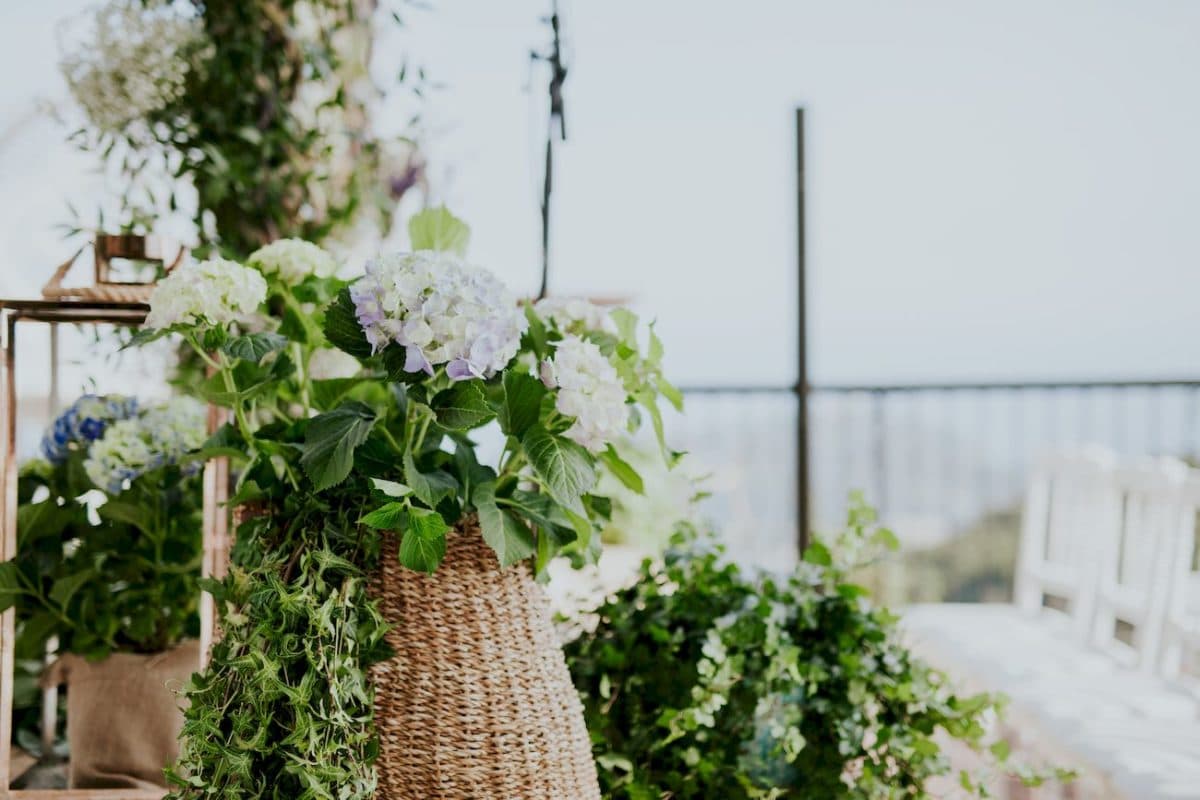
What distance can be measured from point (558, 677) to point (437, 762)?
0.45 feet

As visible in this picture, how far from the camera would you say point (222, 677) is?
0.87 m

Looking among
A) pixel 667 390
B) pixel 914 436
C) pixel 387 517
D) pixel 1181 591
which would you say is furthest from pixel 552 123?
pixel 914 436

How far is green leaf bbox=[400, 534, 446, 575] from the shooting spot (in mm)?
838

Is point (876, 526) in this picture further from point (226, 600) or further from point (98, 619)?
point (98, 619)

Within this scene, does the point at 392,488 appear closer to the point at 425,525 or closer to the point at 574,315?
the point at 425,525

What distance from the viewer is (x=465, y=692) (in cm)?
90

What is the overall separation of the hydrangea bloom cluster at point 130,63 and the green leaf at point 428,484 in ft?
3.84

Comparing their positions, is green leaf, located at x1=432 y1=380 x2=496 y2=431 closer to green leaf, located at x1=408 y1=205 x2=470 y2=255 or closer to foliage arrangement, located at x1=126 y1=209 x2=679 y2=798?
foliage arrangement, located at x1=126 y1=209 x2=679 y2=798

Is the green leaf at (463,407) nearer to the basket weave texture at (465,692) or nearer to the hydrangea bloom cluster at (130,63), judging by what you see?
the basket weave texture at (465,692)

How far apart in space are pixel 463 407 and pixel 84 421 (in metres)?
0.76

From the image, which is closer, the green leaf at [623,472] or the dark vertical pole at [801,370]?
the green leaf at [623,472]

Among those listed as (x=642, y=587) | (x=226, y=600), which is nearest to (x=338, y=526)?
(x=226, y=600)

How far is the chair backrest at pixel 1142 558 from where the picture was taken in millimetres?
1834

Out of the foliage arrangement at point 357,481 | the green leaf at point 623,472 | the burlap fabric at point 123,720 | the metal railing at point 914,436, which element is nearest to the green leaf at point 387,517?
the foliage arrangement at point 357,481
